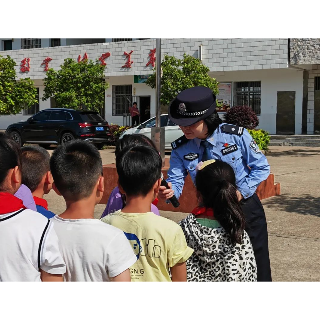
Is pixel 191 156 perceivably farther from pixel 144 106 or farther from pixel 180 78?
pixel 144 106

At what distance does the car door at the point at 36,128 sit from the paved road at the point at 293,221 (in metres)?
9.77

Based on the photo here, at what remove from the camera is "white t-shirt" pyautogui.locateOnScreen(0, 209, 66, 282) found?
201 cm

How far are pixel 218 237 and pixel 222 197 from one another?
0.20 meters

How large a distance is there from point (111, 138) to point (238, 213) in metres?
17.2

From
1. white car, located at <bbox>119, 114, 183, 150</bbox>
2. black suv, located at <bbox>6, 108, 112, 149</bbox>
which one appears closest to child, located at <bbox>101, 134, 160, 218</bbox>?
white car, located at <bbox>119, 114, 183, 150</bbox>

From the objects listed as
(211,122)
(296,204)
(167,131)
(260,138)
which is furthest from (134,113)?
(211,122)

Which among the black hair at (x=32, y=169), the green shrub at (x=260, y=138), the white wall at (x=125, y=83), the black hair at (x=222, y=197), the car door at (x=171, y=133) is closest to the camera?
the black hair at (x=222, y=197)

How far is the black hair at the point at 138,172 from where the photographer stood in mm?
2506

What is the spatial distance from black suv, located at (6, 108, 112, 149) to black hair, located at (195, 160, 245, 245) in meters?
15.6

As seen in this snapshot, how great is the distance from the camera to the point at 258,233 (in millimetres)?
3328

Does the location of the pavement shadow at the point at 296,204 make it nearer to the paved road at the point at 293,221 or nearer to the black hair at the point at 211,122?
the paved road at the point at 293,221

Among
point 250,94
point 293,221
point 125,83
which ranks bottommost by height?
point 293,221

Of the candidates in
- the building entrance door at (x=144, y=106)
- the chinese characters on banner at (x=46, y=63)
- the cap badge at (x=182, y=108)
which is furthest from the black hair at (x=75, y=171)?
the chinese characters on banner at (x=46, y=63)

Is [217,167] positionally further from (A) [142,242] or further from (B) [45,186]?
(B) [45,186]
